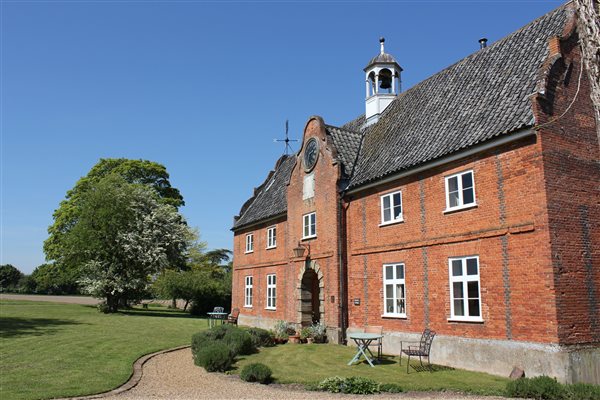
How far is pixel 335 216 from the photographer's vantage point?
19922 millimetres

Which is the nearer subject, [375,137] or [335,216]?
[335,216]

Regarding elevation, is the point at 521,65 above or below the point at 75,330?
above

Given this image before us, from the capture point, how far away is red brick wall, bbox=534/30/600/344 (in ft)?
39.0

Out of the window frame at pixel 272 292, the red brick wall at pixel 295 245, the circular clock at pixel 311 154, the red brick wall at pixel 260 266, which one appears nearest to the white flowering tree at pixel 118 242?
the red brick wall at pixel 260 266

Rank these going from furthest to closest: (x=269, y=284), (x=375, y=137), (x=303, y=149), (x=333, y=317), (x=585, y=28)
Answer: (x=269, y=284) < (x=303, y=149) < (x=375, y=137) < (x=333, y=317) < (x=585, y=28)

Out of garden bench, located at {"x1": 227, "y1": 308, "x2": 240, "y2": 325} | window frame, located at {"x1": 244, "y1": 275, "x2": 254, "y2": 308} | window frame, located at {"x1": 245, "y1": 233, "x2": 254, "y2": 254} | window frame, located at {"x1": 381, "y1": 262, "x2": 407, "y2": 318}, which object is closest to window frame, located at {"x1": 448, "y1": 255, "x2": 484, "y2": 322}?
window frame, located at {"x1": 381, "y1": 262, "x2": 407, "y2": 318}

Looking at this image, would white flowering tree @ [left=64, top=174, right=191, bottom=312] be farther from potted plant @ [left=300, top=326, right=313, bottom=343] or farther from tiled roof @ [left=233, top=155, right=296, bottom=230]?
potted plant @ [left=300, top=326, right=313, bottom=343]

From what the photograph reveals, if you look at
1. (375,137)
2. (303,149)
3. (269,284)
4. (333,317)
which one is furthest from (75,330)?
(375,137)

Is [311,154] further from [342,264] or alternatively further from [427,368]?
[427,368]

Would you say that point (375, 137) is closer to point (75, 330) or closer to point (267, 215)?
point (267, 215)

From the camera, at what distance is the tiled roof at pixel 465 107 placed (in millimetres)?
14367

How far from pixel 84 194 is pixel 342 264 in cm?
2671

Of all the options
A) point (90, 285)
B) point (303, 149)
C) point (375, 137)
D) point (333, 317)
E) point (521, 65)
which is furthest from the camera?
point (90, 285)

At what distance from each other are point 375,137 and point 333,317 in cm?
827
